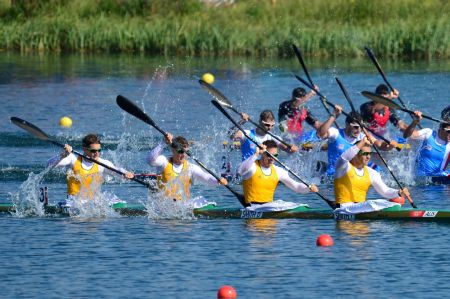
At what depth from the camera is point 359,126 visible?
79.5ft

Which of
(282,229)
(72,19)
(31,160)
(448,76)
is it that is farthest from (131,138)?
(72,19)

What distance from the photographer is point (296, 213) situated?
72.9ft

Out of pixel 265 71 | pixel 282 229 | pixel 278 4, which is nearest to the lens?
pixel 282 229

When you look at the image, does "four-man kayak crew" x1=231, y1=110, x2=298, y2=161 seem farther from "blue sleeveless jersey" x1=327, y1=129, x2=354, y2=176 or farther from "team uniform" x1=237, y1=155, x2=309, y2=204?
"team uniform" x1=237, y1=155, x2=309, y2=204

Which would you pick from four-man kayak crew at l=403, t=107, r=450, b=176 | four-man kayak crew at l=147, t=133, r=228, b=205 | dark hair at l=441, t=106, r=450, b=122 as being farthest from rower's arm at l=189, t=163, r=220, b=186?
dark hair at l=441, t=106, r=450, b=122

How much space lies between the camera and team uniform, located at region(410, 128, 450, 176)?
26.0m

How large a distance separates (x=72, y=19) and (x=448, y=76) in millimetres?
16528

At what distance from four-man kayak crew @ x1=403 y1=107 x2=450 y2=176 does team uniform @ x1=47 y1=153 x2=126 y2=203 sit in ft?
20.9

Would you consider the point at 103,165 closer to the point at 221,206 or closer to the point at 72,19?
the point at 221,206

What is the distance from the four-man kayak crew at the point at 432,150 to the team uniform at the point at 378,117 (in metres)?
0.84

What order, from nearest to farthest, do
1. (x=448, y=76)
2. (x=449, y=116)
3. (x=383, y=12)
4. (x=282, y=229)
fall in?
(x=282, y=229), (x=449, y=116), (x=448, y=76), (x=383, y=12)

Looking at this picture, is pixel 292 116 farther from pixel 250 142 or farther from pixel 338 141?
pixel 338 141

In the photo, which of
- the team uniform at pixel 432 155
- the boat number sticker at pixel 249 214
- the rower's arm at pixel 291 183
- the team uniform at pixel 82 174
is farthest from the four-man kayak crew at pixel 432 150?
the team uniform at pixel 82 174

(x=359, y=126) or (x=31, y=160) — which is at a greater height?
(x=359, y=126)
